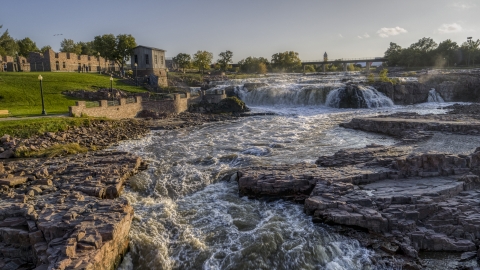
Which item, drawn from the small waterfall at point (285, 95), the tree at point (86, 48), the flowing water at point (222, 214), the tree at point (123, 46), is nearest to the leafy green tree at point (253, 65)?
the tree at point (86, 48)

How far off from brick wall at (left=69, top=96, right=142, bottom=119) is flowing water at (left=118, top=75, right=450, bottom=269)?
6536 mm

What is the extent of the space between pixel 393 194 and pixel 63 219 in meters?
9.65

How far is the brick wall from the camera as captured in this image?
26266mm

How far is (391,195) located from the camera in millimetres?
10742

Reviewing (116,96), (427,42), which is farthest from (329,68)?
(116,96)

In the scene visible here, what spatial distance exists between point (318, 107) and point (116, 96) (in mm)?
22145

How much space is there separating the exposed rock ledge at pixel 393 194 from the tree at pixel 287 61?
79.0 meters

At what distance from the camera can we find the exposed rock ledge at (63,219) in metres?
7.89

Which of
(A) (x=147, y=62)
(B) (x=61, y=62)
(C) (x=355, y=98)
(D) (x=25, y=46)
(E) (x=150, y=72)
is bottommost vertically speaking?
(C) (x=355, y=98)

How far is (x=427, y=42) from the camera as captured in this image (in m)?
74.6

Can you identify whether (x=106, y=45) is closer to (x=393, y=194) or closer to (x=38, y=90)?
(x=38, y=90)

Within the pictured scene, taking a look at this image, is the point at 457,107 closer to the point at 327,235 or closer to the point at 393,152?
the point at 393,152

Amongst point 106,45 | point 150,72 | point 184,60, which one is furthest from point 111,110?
point 184,60

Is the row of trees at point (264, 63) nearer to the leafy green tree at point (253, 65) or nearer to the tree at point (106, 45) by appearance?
the leafy green tree at point (253, 65)
